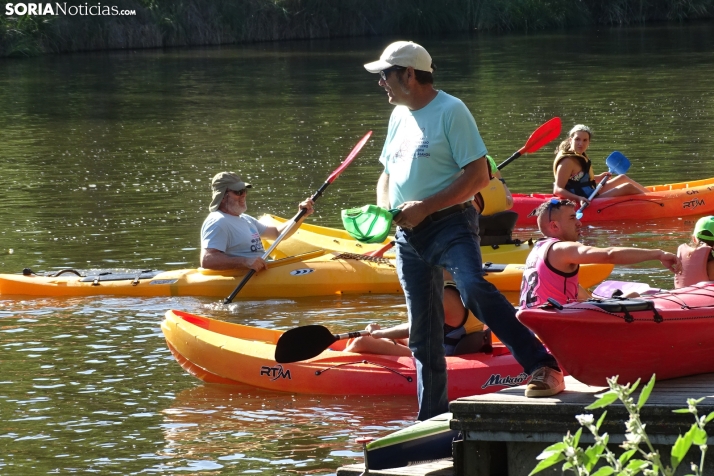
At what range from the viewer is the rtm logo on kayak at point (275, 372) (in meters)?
6.54

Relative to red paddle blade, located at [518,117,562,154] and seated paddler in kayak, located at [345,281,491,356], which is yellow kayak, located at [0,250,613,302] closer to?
red paddle blade, located at [518,117,562,154]

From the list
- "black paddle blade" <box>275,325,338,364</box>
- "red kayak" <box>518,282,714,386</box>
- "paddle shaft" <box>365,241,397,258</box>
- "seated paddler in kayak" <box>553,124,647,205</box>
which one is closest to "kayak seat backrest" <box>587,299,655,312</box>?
"red kayak" <box>518,282,714,386</box>

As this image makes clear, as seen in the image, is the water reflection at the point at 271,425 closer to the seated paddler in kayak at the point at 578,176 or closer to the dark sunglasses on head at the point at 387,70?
the dark sunglasses on head at the point at 387,70

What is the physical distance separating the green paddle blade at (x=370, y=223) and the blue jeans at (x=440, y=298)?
0.14m

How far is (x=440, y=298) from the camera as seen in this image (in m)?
4.74

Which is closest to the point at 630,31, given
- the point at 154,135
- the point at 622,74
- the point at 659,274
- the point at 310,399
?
the point at 622,74

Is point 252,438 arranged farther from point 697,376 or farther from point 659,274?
point 659,274

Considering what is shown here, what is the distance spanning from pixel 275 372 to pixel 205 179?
8.10 meters

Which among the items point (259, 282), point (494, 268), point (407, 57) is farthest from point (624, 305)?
point (259, 282)

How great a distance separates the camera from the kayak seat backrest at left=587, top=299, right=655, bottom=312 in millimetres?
4359

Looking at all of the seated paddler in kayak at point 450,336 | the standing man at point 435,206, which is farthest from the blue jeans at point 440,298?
the seated paddler in kayak at point 450,336

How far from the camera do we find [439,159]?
454 centimetres

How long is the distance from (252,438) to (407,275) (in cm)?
161

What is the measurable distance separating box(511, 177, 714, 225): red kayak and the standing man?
6393mm
